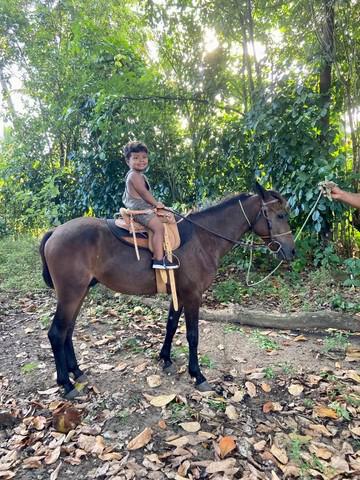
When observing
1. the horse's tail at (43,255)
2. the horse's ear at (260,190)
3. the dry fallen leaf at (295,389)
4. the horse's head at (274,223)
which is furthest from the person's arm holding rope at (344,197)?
the horse's tail at (43,255)

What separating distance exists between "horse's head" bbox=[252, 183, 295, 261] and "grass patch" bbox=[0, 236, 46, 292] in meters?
5.02

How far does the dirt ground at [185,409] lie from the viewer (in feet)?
8.36

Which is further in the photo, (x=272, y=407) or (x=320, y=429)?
(x=272, y=407)

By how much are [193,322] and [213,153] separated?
3.99 metres

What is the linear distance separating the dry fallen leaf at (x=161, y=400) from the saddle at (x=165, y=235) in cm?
86

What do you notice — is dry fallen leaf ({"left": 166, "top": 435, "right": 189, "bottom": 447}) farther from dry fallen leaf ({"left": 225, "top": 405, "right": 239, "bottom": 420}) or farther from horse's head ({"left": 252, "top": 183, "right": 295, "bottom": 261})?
horse's head ({"left": 252, "top": 183, "right": 295, "bottom": 261})

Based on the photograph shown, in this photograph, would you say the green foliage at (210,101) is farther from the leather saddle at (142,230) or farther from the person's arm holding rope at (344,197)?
the leather saddle at (142,230)

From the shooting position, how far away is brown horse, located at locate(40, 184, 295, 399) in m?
3.54

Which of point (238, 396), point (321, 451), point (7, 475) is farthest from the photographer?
point (238, 396)

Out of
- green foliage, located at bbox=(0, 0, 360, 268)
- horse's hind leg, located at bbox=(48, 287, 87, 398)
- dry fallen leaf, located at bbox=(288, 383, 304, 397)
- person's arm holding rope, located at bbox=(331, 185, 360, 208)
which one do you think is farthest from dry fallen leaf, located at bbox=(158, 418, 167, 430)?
green foliage, located at bbox=(0, 0, 360, 268)

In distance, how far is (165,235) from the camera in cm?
362

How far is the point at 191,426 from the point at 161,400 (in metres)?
0.45

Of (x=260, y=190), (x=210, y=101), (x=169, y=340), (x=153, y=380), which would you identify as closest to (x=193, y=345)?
(x=169, y=340)

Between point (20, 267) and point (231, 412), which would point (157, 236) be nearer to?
point (231, 412)
